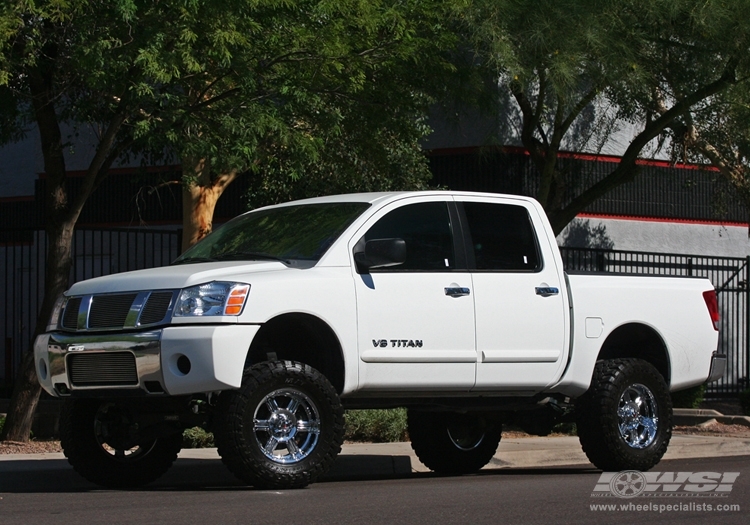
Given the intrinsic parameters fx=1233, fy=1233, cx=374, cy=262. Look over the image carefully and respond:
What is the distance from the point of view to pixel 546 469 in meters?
12.0

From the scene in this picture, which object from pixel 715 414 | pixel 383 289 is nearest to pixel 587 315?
pixel 383 289

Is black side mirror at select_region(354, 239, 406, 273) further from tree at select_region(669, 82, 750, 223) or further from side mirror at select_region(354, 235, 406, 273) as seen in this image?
tree at select_region(669, 82, 750, 223)

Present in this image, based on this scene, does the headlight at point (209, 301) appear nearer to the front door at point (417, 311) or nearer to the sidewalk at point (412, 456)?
the front door at point (417, 311)

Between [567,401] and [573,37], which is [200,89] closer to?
[573,37]

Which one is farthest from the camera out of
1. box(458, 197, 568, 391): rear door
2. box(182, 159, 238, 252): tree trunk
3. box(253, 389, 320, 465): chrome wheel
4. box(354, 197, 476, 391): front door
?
box(182, 159, 238, 252): tree trunk

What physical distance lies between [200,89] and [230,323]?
20.5 feet

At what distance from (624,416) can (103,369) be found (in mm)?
4448

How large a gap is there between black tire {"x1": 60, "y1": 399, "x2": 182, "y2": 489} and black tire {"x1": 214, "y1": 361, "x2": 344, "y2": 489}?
44.2 inches

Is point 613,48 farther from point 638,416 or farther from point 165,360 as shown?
point 165,360

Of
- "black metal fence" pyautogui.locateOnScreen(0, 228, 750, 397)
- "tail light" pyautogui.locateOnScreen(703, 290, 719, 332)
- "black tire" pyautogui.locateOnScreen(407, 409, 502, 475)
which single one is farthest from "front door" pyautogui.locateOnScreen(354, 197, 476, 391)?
"black metal fence" pyautogui.locateOnScreen(0, 228, 750, 397)

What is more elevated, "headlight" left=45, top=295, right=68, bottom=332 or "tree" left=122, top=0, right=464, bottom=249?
"tree" left=122, top=0, right=464, bottom=249

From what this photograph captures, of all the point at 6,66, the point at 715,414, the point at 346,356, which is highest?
the point at 6,66

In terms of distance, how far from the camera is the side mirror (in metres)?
9.05

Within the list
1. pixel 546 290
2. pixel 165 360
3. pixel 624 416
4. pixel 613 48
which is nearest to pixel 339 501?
pixel 165 360
